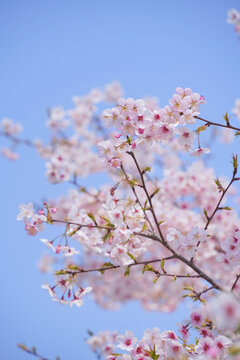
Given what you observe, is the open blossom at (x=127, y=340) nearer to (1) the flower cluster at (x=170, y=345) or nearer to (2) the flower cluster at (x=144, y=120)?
(1) the flower cluster at (x=170, y=345)

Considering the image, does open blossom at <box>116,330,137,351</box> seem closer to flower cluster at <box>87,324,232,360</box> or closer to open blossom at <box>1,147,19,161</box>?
flower cluster at <box>87,324,232,360</box>

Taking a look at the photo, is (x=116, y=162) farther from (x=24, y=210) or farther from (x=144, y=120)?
(x=24, y=210)

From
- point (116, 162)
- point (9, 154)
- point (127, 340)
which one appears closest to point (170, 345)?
point (127, 340)

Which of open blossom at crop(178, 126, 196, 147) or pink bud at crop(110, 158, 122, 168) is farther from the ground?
open blossom at crop(178, 126, 196, 147)

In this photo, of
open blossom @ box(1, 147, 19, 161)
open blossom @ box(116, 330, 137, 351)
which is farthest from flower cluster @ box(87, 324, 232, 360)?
open blossom @ box(1, 147, 19, 161)

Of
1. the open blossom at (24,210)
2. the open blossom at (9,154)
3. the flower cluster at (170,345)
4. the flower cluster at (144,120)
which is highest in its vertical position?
the open blossom at (9,154)

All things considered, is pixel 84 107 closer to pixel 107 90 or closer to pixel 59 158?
pixel 107 90

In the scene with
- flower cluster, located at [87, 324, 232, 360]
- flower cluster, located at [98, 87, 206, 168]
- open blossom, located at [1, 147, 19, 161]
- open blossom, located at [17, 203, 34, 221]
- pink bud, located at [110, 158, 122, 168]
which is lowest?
flower cluster, located at [87, 324, 232, 360]

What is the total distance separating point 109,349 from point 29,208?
3567 millimetres

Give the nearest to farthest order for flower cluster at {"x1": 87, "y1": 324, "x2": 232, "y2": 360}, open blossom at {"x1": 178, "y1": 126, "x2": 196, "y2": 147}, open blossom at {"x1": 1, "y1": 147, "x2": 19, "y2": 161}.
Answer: flower cluster at {"x1": 87, "y1": 324, "x2": 232, "y2": 360}
open blossom at {"x1": 178, "y1": 126, "x2": 196, "y2": 147}
open blossom at {"x1": 1, "y1": 147, "x2": 19, "y2": 161}

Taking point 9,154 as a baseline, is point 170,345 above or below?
below

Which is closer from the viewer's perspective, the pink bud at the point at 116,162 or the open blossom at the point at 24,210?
the pink bud at the point at 116,162

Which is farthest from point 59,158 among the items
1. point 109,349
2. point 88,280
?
point 88,280

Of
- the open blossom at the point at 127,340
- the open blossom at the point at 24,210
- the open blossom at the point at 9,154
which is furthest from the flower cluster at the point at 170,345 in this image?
the open blossom at the point at 9,154
